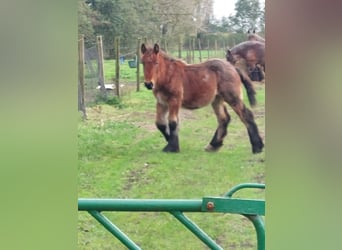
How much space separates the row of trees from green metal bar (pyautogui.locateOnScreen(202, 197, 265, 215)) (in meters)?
0.64

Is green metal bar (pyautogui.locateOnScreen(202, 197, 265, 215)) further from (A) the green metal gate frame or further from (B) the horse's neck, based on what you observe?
(B) the horse's neck

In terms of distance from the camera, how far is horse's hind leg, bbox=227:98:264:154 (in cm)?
149

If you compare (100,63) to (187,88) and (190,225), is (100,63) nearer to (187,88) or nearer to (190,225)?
(187,88)

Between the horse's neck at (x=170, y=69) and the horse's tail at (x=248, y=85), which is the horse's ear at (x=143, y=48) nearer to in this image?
the horse's neck at (x=170, y=69)

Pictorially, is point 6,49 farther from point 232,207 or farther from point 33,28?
point 232,207

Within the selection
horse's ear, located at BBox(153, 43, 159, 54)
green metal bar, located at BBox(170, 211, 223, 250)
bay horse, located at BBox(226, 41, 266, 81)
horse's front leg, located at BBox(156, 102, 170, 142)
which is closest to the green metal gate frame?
green metal bar, located at BBox(170, 211, 223, 250)

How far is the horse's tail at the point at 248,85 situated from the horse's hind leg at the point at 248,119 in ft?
0.20

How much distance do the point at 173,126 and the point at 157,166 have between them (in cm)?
17

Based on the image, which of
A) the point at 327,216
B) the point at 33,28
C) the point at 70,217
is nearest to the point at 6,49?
the point at 33,28

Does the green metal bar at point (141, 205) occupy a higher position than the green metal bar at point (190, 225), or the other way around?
the green metal bar at point (141, 205)

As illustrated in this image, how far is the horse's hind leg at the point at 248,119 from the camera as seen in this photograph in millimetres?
1487

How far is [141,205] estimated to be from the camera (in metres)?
1.05

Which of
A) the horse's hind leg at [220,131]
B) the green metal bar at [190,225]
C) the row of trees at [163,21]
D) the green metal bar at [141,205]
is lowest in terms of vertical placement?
the green metal bar at [190,225]

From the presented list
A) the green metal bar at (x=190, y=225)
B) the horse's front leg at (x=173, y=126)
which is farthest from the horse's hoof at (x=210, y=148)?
the green metal bar at (x=190, y=225)
